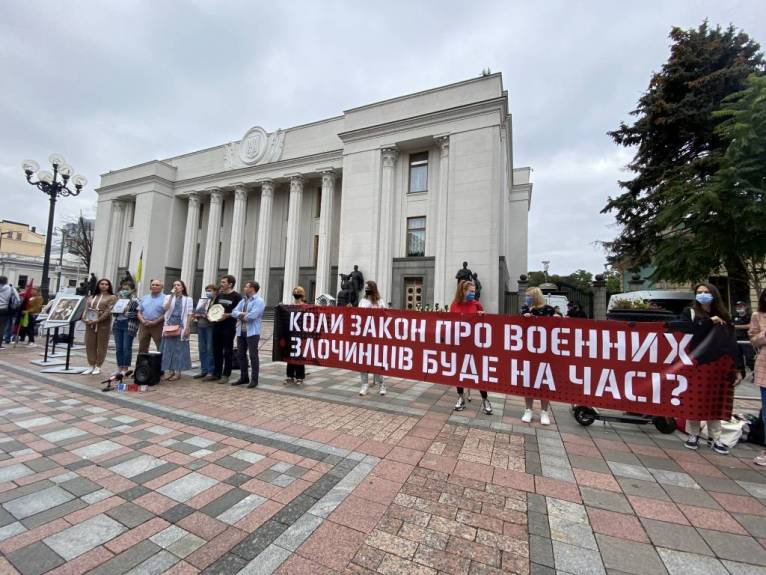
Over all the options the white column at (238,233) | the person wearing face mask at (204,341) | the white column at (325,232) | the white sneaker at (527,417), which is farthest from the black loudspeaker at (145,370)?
the white column at (238,233)

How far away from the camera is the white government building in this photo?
734 inches

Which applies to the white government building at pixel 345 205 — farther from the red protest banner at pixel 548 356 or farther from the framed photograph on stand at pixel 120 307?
the framed photograph on stand at pixel 120 307

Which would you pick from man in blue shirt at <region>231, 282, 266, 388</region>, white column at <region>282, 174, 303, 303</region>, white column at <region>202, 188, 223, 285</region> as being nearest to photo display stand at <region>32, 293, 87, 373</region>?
man in blue shirt at <region>231, 282, 266, 388</region>

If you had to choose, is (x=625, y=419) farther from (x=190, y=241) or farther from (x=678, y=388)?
(x=190, y=241)

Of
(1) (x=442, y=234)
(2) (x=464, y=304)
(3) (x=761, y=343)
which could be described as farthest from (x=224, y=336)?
(1) (x=442, y=234)

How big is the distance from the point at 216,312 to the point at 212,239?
83.4 ft

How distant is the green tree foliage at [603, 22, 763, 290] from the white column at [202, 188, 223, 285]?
29104mm

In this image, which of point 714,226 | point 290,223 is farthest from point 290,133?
point 714,226

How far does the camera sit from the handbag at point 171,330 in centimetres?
612

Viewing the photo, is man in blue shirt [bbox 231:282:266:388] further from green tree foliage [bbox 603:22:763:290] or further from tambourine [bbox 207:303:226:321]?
green tree foliage [bbox 603:22:763:290]

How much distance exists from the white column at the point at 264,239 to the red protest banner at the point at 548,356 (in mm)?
21534

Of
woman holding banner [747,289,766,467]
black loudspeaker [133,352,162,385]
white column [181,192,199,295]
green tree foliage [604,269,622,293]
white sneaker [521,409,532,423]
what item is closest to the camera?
woman holding banner [747,289,766,467]

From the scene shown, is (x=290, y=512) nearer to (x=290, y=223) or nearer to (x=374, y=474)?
(x=374, y=474)

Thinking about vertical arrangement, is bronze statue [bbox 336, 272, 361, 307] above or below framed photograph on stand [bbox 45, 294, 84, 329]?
above
